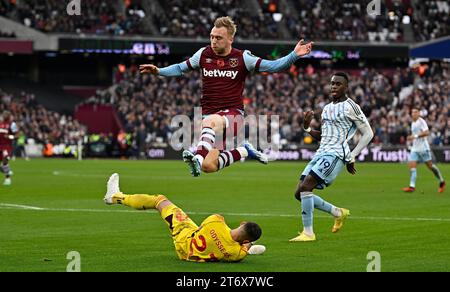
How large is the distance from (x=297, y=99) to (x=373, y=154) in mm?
9574

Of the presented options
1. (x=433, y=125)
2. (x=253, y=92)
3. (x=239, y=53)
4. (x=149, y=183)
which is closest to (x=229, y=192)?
(x=149, y=183)

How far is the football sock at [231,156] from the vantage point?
1549cm

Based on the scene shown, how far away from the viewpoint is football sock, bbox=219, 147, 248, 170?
15.5m

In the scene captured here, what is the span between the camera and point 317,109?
62812mm

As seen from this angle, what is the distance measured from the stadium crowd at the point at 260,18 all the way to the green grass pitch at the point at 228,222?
34297 mm

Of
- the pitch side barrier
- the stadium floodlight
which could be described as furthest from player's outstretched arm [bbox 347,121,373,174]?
the stadium floodlight

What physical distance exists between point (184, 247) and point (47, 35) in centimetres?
5678

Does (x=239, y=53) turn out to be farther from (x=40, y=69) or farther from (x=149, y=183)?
(x=40, y=69)

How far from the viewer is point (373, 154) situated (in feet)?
191

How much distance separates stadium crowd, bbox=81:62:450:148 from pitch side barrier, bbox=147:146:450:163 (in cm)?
114
